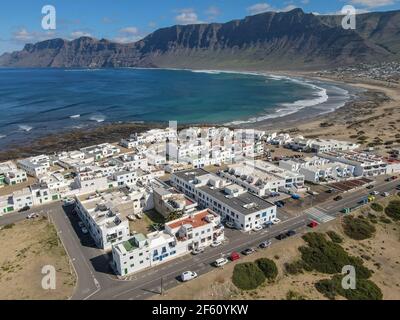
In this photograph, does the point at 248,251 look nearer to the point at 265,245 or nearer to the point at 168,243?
the point at 265,245

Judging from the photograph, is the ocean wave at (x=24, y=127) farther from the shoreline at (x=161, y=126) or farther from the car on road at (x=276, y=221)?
the car on road at (x=276, y=221)

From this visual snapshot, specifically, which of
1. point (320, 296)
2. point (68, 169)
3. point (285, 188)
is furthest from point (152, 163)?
point (320, 296)

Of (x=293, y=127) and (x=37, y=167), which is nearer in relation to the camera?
(x=37, y=167)

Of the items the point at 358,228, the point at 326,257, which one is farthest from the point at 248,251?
the point at 358,228

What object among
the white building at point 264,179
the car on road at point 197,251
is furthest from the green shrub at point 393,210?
the car on road at point 197,251

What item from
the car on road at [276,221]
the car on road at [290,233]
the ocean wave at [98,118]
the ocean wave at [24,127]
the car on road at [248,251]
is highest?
the ocean wave at [98,118]

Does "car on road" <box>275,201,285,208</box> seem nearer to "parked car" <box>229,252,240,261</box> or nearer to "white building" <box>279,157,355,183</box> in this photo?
"white building" <box>279,157,355,183</box>

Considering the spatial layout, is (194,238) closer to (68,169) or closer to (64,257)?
(64,257)

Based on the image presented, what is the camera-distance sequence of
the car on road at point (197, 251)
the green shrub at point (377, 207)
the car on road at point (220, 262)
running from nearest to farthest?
1. the car on road at point (220, 262)
2. the car on road at point (197, 251)
3. the green shrub at point (377, 207)
